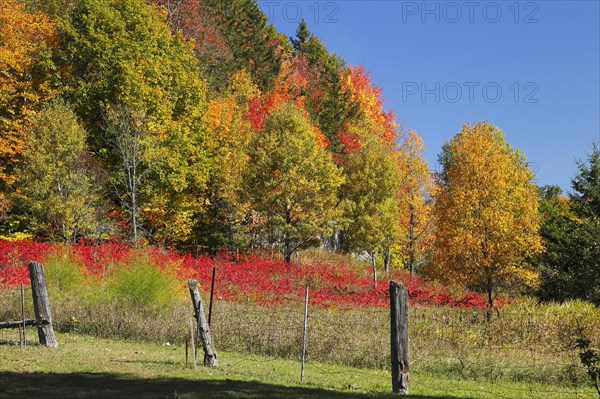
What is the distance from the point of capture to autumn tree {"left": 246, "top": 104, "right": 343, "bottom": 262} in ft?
120

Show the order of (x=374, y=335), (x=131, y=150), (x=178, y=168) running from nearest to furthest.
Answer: (x=374, y=335)
(x=131, y=150)
(x=178, y=168)

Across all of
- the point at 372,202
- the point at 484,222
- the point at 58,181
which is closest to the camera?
the point at 484,222

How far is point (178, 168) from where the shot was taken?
118ft

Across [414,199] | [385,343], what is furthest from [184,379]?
[414,199]

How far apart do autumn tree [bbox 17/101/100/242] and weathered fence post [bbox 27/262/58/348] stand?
14.9 metres

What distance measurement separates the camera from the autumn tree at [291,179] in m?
36.7

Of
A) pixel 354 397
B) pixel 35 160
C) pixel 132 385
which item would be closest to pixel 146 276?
pixel 132 385

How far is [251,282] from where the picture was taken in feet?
93.3

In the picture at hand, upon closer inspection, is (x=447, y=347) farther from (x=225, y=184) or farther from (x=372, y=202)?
(x=225, y=184)

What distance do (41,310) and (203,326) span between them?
204 inches

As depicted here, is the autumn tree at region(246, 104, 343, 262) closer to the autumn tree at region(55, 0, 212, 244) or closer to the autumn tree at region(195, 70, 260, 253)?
the autumn tree at region(195, 70, 260, 253)

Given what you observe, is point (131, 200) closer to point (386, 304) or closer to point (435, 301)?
point (386, 304)

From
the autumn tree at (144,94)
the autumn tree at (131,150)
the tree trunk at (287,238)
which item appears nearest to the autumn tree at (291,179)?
the tree trunk at (287,238)

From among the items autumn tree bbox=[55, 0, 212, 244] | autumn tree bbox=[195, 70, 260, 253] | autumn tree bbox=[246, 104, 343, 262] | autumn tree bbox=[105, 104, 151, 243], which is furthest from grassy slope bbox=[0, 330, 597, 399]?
autumn tree bbox=[195, 70, 260, 253]
